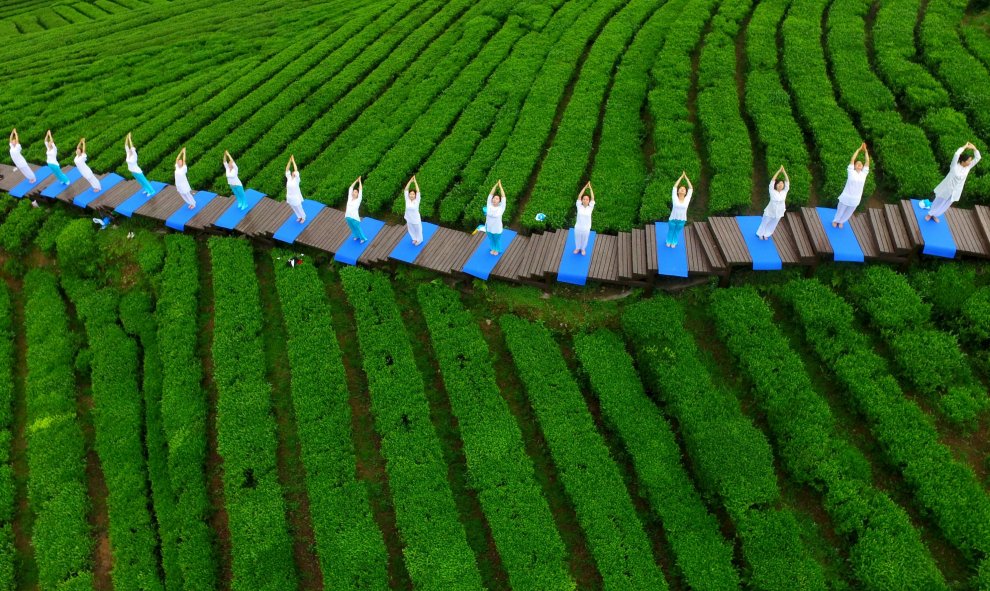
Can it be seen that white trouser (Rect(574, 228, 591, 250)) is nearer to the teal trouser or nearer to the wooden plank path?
the wooden plank path

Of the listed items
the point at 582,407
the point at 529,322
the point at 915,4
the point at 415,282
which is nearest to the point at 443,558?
the point at 582,407

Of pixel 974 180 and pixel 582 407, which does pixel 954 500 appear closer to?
pixel 582 407

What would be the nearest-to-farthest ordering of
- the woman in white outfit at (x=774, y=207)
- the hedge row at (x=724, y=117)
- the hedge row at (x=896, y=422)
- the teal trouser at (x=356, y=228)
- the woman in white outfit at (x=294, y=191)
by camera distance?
1. the hedge row at (x=896, y=422)
2. the woman in white outfit at (x=774, y=207)
3. the teal trouser at (x=356, y=228)
4. the woman in white outfit at (x=294, y=191)
5. the hedge row at (x=724, y=117)

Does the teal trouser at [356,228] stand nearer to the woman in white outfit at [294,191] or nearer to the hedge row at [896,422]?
the woman in white outfit at [294,191]

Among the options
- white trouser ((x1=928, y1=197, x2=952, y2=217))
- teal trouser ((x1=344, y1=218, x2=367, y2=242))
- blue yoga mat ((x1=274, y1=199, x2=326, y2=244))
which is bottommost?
white trouser ((x1=928, y1=197, x2=952, y2=217))

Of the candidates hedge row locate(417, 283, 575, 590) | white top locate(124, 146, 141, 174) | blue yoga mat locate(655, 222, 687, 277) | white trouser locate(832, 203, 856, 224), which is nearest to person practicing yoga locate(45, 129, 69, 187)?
white top locate(124, 146, 141, 174)

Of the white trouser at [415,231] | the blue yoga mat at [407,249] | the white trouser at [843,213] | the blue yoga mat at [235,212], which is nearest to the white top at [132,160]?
the blue yoga mat at [235,212]
